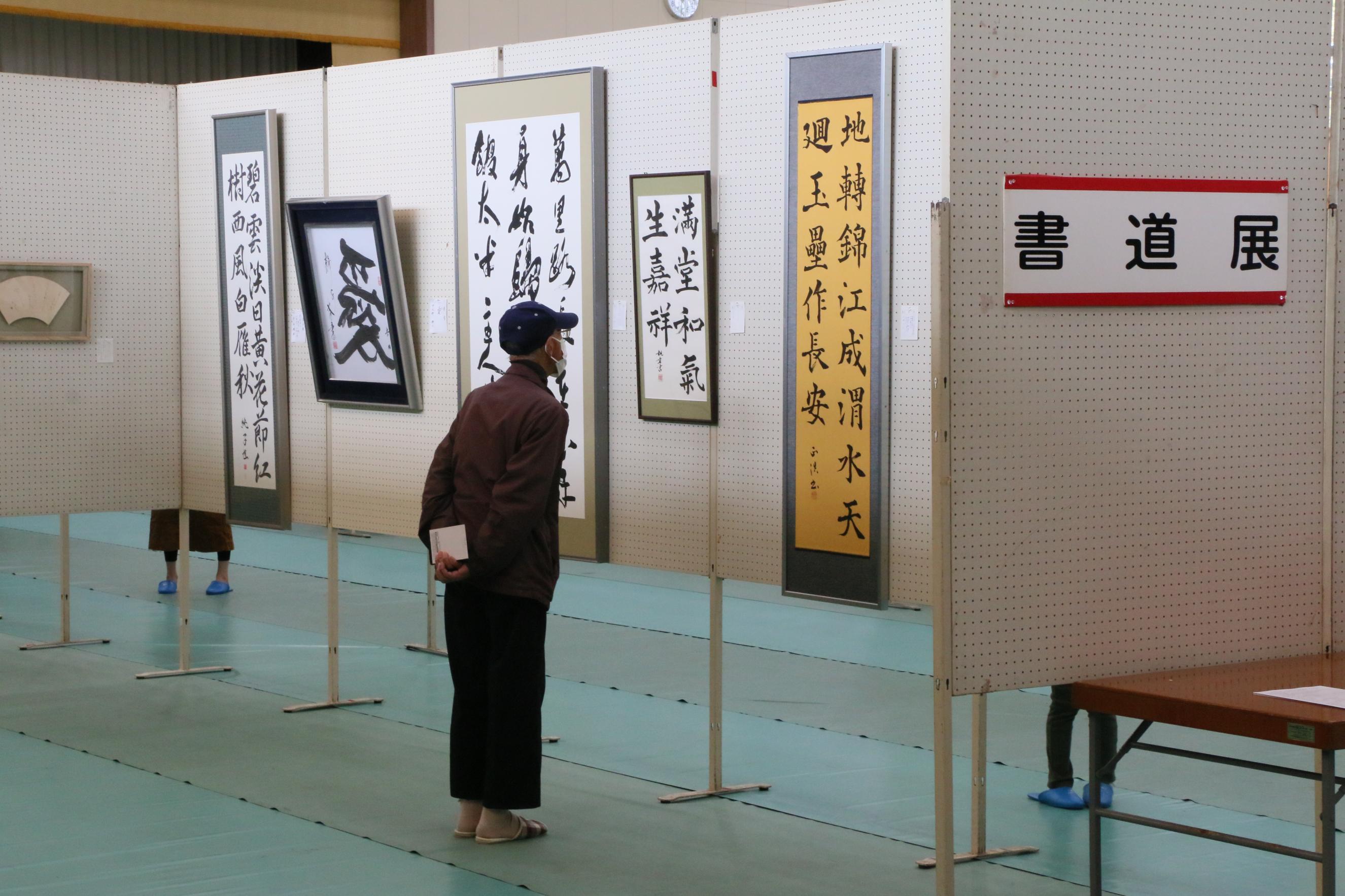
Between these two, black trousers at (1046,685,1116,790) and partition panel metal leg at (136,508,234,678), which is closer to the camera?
black trousers at (1046,685,1116,790)

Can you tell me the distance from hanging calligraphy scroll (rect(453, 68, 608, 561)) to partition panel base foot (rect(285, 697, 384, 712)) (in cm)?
172

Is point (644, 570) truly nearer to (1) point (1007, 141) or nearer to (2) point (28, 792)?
(2) point (28, 792)

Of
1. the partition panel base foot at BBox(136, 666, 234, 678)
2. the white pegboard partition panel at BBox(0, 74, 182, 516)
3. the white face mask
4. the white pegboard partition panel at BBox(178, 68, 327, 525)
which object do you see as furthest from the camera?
the partition panel base foot at BBox(136, 666, 234, 678)

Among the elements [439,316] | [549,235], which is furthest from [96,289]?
[549,235]

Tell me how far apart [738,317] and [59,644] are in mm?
4922

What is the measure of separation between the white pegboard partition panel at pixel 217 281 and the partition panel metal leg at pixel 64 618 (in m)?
1.25

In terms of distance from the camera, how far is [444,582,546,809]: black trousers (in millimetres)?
4781

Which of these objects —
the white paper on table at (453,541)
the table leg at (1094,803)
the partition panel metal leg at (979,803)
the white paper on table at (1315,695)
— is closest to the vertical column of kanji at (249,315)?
the white paper on table at (453,541)

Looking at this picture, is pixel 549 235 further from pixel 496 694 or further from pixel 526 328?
pixel 496 694

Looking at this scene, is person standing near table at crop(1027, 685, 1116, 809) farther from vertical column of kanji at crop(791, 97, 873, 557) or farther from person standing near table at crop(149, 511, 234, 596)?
person standing near table at crop(149, 511, 234, 596)

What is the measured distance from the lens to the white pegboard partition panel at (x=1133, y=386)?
341 cm

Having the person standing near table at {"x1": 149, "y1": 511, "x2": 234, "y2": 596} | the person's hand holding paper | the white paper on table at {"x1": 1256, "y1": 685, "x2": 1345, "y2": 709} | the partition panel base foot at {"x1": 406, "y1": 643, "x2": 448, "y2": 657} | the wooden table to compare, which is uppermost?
the person's hand holding paper

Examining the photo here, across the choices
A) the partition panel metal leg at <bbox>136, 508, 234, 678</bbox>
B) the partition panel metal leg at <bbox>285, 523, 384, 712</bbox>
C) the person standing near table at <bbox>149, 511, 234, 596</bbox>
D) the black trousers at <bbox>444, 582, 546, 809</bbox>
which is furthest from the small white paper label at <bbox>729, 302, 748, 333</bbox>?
the person standing near table at <bbox>149, 511, 234, 596</bbox>

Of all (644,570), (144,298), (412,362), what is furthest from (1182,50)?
(644,570)
